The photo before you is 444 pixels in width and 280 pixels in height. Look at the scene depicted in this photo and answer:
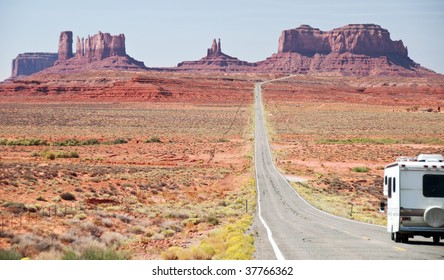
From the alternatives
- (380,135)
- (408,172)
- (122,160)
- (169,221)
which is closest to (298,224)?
(169,221)

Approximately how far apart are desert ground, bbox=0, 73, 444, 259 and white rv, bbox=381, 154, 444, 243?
4.21m

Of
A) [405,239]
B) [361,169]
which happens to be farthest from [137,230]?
[361,169]

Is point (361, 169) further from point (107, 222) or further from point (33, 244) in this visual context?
point (33, 244)

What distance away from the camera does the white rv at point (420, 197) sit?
51.8ft

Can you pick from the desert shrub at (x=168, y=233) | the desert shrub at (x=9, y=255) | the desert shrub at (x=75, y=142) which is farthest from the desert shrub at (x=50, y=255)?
the desert shrub at (x=75, y=142)

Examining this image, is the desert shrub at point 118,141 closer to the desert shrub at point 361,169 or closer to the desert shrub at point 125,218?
the desert shrub at point 361,169

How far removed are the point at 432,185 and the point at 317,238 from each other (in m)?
4.75

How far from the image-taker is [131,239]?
824 inches

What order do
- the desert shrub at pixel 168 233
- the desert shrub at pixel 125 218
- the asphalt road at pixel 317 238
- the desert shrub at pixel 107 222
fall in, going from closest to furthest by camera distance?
the asphalt road at pixel 317 238 < the desert shrub at pixel 168 233 < the desert shrub at pixel 107 222 < the desert shrub at pixel 125 218

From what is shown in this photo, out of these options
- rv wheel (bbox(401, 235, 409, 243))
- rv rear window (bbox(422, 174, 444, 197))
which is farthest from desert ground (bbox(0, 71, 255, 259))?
rv rear window (bbox(422, 174, 444, 197))

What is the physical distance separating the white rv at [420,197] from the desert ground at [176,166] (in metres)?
4.21

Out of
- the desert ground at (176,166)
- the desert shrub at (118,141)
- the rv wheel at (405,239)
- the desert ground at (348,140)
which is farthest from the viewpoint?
the desert shrub at (118,141)

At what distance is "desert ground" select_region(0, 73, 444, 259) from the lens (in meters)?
20.4

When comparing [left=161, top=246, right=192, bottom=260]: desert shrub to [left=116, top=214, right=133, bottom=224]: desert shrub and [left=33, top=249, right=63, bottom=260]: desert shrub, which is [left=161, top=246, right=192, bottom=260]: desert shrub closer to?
[left=33, top=249, right=63, bottom=260]: desert shrub
